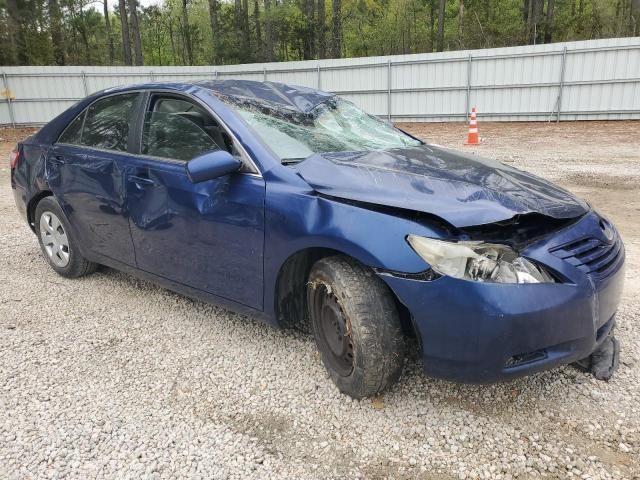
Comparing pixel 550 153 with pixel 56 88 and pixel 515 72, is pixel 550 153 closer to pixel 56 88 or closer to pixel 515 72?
pixel 515 72

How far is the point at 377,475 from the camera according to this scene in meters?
2.15

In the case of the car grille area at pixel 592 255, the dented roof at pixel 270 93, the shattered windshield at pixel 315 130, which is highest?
the dented roof at pixel 270 93

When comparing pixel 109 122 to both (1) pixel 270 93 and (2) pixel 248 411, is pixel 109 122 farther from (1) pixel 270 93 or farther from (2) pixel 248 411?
(2) pixel 248 411

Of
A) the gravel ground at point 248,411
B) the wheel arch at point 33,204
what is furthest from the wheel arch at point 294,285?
the wheel arch at point 33,204

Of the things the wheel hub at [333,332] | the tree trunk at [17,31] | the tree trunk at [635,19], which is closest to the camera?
the wheel hub at [333,332]

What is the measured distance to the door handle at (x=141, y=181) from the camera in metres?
3.32

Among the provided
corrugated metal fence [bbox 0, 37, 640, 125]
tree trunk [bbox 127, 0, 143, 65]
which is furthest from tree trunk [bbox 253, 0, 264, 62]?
corrugated metal fence [bbox 0, 37, 640, 125]

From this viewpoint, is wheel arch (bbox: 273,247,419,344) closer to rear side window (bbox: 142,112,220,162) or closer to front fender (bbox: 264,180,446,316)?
front fender (bbox: 264,180,446,316)

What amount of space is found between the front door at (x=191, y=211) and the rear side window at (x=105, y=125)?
0.26 metres

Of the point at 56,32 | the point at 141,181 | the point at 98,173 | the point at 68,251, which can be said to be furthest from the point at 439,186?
the point at 56,32

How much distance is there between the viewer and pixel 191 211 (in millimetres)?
3084

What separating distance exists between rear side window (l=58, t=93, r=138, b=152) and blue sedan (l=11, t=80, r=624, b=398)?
15mm

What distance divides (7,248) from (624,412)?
5.60 m

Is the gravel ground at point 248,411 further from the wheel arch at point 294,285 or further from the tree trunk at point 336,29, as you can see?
the tree trunk at point 336,29
